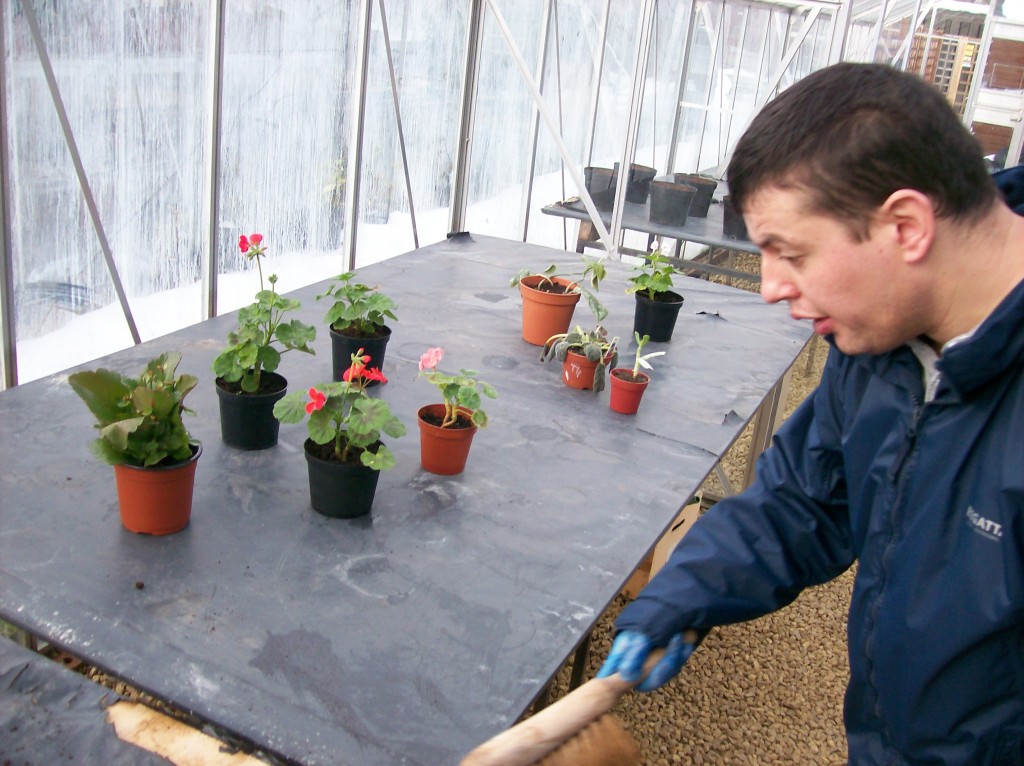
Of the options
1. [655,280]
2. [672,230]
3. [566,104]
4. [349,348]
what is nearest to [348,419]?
[349,348]

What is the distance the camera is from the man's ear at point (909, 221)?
991 mm

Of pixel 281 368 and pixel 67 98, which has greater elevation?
pixel 67 98

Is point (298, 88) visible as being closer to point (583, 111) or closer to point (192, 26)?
point (192, 26)

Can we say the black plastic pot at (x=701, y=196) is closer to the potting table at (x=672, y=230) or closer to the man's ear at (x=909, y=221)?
the potting table at (x=672, y=230)

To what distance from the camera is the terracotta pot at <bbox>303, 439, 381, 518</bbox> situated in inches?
65.7

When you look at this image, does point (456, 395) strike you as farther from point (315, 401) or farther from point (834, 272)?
point (834, 272)

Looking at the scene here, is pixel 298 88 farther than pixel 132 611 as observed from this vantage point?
Yes

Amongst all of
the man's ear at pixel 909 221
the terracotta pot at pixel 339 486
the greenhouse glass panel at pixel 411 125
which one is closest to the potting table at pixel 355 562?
the terracotta pot at pixel 339 486

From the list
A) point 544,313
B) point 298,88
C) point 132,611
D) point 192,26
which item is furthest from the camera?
point 298,88

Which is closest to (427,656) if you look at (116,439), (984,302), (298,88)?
(116,439)

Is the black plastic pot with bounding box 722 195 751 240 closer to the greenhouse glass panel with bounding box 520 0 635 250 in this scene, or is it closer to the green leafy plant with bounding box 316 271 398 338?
the greenhouse glass panel with bounding box 520 0 635 250

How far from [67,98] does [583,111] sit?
14.4ft

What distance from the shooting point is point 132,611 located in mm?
1404

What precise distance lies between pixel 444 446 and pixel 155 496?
58 cm
